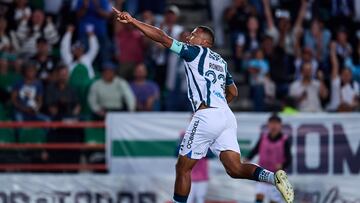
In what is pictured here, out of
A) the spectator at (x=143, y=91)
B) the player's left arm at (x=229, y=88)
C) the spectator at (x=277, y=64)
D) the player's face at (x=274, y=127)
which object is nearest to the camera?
the player's left arm at (x=229, y=88)

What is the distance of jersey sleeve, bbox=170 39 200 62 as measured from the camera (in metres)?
15.2

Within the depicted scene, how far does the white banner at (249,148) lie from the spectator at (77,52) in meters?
1.87

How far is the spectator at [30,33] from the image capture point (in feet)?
77.9

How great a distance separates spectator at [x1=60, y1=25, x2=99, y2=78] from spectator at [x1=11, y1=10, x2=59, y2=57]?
16.7 inches

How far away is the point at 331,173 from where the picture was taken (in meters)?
22.3

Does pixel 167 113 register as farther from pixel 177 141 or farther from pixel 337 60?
pixel 337 60

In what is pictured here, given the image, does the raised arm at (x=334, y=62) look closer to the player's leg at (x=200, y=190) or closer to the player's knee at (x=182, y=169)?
the player's leg at (x=200, y=190)

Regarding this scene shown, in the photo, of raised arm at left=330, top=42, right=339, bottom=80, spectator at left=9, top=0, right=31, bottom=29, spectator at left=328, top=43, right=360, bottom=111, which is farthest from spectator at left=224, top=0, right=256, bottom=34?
spectator at left=9, top=0, right=31, bottom=29

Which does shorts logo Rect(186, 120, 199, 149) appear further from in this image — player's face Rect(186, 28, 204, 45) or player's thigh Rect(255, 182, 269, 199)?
player's thigh Rect(255, 182, 269, 199)

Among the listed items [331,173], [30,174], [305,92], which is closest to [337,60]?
[305,92]

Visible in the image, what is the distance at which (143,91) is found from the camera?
22.9 meters

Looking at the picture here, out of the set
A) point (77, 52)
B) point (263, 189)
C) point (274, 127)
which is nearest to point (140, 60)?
point (77, 52)

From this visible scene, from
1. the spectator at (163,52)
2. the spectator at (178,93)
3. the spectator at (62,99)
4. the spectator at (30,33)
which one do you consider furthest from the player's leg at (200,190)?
the spectator at (30,33)

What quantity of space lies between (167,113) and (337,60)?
4520mm
